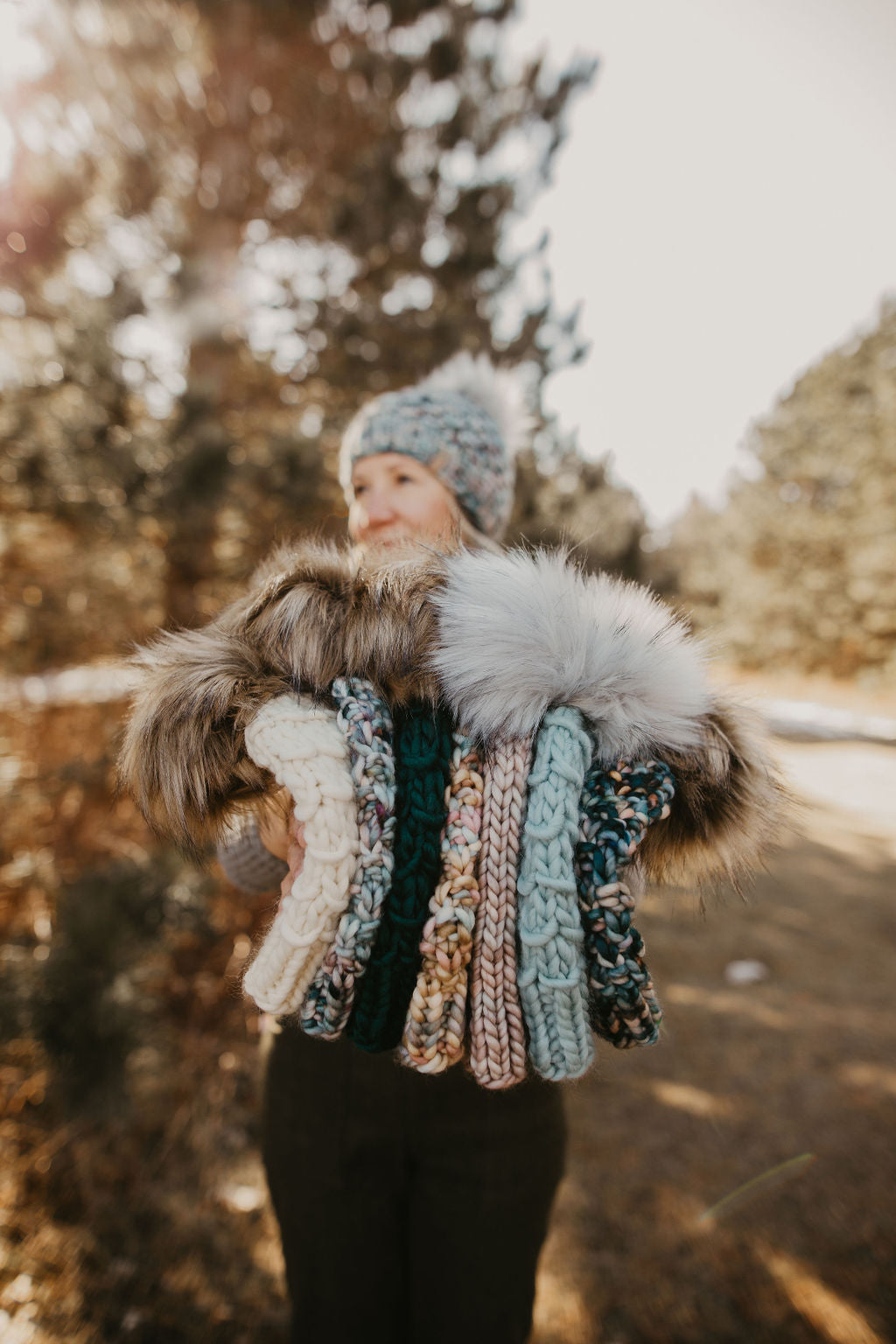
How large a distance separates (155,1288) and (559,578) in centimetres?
216

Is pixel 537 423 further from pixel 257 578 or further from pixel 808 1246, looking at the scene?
pixel 808 1246

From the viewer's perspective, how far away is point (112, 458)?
2139 mm

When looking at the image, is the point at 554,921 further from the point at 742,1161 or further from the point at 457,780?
the point at 742,1161

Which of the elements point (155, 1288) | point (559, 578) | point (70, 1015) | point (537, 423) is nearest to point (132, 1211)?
point (155, 1288)

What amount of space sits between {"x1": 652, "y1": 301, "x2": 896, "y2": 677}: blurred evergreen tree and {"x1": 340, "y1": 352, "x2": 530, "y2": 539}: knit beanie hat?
12053 millimetres

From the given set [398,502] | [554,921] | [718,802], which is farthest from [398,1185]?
[398,502]

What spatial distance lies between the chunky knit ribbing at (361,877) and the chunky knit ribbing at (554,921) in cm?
16

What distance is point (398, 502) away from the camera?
1.34 meters

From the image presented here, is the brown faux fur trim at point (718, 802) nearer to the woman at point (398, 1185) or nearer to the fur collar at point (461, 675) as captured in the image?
the fur collar at point (461, 675)

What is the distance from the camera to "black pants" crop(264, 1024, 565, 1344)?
3.22ft

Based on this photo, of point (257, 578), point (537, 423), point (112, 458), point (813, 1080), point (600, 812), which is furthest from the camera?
point (537, 423)

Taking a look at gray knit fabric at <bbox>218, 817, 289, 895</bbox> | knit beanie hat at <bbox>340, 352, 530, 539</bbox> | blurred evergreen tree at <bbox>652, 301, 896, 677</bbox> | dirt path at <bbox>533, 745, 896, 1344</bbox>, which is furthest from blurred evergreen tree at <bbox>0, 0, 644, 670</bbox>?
blurred evergreen tree at <bbox>652, 301, 896, 677</bbox>

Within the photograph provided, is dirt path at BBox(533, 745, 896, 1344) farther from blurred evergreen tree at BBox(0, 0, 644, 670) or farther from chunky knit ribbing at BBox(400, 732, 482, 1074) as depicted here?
blurred evergreen tree at BBox(0, 0, 644, 670)

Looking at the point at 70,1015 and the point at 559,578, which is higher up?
the point at 559,578
